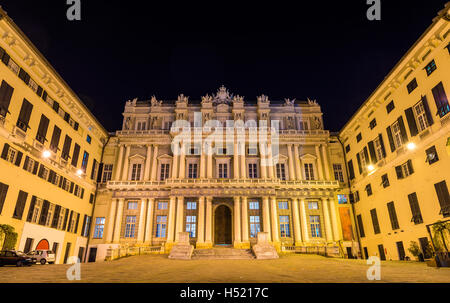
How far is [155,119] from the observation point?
4025 centimetres

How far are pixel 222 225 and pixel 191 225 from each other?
4.00m

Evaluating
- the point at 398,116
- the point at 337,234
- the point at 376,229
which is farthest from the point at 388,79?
the point at 337,234

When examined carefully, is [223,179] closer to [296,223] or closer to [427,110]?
[296,223]

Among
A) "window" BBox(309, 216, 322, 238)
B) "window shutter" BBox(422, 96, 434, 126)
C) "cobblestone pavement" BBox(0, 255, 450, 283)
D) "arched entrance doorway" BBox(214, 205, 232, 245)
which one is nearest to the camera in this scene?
"cobblestone pavement" BBox(0, 255, 450, 283)

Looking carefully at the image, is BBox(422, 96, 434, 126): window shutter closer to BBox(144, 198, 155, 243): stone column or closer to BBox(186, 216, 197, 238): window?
BBox(186, 216, 197, 238): window

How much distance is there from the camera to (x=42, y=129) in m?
26.1

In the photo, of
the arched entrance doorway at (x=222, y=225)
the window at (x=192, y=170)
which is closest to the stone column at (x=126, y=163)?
the window at (x=192, y=170)

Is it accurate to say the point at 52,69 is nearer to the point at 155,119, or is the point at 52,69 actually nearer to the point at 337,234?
the point at 155,119

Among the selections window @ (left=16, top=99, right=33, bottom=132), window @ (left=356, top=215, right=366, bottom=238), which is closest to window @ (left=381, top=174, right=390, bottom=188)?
window @ (left=356, top=215, right=366, bottom=238)

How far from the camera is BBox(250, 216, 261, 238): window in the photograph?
33450 millimetres

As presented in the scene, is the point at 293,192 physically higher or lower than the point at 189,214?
higher

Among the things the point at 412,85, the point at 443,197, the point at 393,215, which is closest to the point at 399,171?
the point at 393,215

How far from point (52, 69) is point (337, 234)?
35391 millimetres

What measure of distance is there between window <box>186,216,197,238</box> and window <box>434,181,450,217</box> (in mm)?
24032
